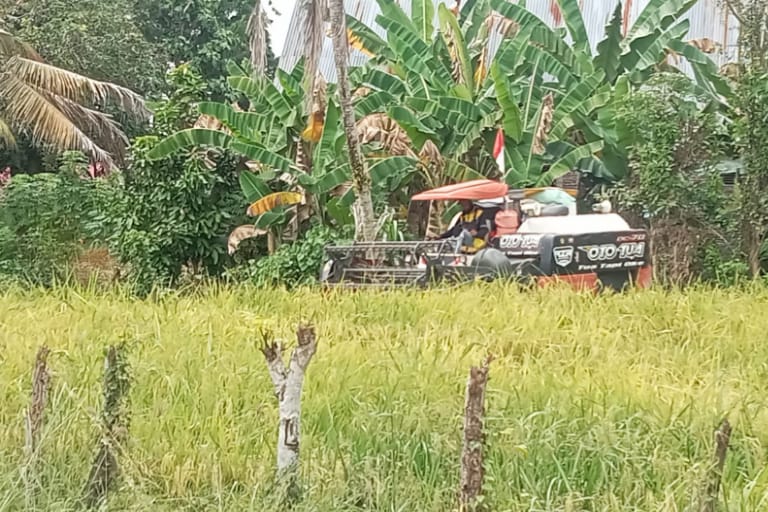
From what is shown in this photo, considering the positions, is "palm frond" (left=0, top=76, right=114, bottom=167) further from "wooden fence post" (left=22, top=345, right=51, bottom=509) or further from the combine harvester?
"wooden fence post" (left=22, top=345, right=51, bottom=509)

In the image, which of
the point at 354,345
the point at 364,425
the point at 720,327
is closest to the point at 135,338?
the point at 354,345

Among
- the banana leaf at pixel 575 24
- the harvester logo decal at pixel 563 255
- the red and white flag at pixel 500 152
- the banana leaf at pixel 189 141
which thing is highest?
the banana leaf at pixel 575 24

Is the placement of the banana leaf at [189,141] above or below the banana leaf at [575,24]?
below

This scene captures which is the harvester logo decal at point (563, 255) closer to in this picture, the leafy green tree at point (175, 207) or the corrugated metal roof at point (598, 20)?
the leafy green tree at point (175, 207)

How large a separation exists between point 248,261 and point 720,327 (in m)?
6.94

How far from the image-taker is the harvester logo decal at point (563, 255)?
7.22m

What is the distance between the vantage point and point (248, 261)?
1120 centimetres

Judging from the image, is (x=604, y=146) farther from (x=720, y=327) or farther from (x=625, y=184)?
(x=720, y=327)

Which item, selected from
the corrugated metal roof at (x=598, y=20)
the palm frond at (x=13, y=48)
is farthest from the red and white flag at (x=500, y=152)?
the palm frond at (x=13, y=48)

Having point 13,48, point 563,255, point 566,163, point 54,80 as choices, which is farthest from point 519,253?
point 13,48

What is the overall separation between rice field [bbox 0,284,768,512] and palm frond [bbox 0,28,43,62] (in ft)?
29.0

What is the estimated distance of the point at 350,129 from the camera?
9070 millimetres

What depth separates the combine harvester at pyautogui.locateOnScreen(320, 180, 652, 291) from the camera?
24.0 feet

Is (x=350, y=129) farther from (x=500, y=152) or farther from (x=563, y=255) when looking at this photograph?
(x=563, y=255)
